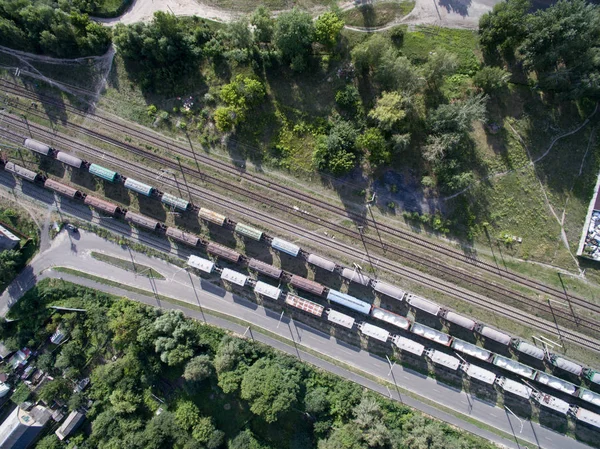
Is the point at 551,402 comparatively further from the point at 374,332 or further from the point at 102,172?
the point at 102,172

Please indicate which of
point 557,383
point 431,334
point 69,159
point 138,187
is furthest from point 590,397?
point 69,159

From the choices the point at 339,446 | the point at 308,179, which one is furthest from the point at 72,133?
the point at 339,446

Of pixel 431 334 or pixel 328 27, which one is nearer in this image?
pixel 328 27

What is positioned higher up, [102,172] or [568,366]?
[102,172]

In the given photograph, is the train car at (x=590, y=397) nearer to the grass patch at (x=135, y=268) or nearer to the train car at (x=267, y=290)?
the train car at (x=267, y=290)

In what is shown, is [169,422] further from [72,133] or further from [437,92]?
[437,92]

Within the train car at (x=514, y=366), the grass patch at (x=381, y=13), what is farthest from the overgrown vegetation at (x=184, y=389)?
the grass patch at (x=381, y=13)

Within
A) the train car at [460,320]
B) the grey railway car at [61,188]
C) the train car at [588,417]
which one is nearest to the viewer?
the train car at [588,417]
